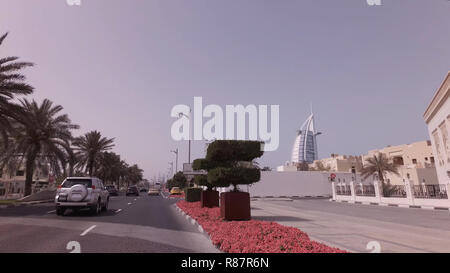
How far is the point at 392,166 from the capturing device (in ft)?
132

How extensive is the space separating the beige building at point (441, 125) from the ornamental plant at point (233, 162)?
2092 cm

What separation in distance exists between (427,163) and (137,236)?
197 feet

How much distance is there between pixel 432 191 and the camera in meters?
20.8

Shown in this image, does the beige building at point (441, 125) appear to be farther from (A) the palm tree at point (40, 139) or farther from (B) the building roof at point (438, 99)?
(A) the palm tree at point (40, 139)

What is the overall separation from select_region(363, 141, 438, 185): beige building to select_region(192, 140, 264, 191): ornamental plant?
40753 mm

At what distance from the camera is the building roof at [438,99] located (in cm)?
2386

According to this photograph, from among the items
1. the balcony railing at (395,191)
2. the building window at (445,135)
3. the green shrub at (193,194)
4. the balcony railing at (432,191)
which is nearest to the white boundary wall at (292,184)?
the balcony railing at (395,191)

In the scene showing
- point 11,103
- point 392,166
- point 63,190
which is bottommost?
point 63,190

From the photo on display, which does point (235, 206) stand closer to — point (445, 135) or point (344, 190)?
point (445, 135)
